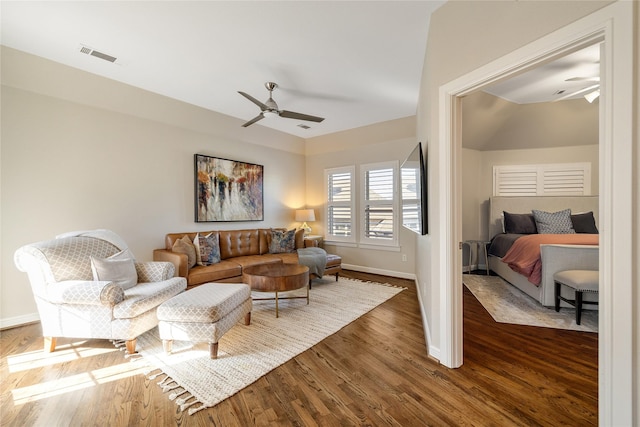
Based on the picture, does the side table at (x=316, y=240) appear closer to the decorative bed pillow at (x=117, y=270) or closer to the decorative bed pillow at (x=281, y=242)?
the decorative bed pillow at (x=281, y=242)

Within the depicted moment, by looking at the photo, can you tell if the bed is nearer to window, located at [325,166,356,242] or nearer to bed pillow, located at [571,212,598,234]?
bed pillow, located at [571,212,598,234]

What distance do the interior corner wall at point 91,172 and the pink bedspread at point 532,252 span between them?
459 cm

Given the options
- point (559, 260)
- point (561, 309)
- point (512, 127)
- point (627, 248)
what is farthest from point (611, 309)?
point (512, 127)

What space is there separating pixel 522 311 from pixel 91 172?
18.3 feet

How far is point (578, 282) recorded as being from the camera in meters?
2.71

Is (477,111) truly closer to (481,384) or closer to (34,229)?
(481,384)

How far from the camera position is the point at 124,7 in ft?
7.15

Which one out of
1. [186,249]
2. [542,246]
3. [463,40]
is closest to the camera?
[463,40]

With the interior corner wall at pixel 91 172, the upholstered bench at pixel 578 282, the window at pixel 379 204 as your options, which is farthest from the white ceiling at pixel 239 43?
the upholstered bench at pixel 578 282

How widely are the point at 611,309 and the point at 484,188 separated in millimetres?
4719

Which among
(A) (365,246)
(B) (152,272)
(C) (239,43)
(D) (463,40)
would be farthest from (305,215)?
(D) (463,40)

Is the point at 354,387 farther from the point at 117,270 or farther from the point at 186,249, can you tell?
the point at 186,249

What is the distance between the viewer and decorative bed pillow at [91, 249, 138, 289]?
8.02 feet

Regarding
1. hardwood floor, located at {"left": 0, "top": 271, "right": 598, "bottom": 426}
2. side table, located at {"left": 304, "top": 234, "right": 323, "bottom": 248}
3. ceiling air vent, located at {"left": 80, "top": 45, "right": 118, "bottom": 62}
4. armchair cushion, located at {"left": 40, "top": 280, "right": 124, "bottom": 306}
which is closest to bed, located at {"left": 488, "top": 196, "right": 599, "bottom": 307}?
hardwood floor, located at {"left": 0, "top": 271, "right": 598, "bottom": 426}
